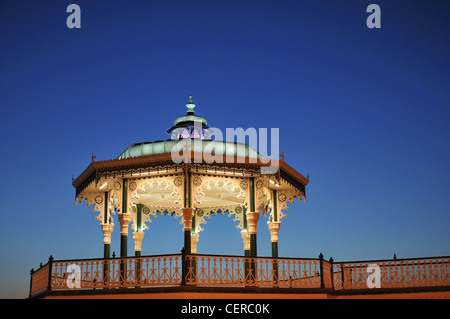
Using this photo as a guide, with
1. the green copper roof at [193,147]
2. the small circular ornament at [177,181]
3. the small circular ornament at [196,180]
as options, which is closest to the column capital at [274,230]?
the green copper roof at [193,147]

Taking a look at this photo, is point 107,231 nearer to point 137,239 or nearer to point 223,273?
point 137,239

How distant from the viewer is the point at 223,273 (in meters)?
15.2

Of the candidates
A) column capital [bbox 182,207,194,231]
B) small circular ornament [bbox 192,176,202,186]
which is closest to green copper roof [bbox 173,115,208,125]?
small circular ornament [bbox 192,176,202,186]

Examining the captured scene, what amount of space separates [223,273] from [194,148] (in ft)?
13.3

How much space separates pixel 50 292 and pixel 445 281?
10.7 meters

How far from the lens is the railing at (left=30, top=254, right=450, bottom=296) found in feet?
49.3

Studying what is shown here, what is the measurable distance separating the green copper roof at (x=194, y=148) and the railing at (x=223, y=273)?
3393mm

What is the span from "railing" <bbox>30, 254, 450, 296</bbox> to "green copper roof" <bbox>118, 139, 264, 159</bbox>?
11.1 ft

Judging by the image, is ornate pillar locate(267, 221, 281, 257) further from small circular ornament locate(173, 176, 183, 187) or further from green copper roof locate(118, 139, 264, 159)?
small circular ornament locate(173, 176, 183, 187)

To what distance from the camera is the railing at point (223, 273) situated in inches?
592

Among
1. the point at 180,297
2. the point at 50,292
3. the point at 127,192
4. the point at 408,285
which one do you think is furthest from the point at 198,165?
the point at 408,285

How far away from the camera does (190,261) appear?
15094mm
